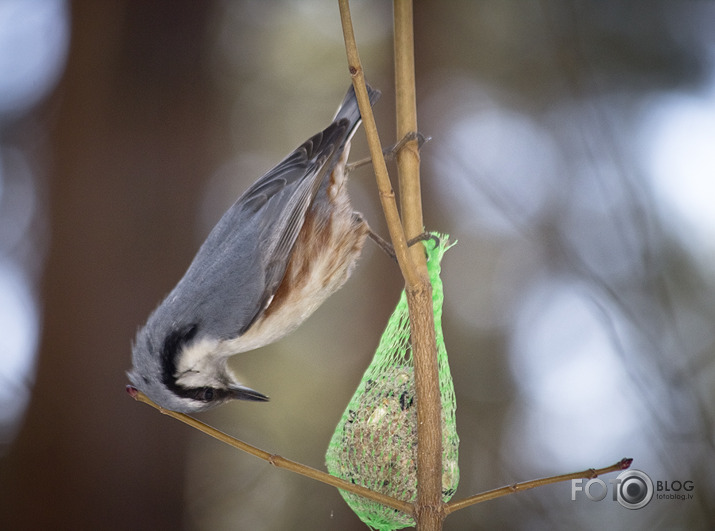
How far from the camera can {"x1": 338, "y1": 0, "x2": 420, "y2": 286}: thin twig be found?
40.4 inches

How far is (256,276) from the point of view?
1708 millimetres

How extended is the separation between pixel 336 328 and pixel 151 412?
0.76 m

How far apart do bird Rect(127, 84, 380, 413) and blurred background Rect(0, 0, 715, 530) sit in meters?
0.48

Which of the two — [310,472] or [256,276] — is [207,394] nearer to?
[256,276]

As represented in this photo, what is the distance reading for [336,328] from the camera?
2461 mm

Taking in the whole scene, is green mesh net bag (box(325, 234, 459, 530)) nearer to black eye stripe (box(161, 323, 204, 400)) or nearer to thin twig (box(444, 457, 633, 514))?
thin twig (box(444, 457, 633, 514))

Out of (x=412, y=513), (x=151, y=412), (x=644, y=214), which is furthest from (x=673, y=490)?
(x=151, y=412)

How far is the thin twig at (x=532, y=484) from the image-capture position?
1010mm

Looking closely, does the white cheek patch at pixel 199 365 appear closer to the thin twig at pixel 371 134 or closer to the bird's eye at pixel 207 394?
the bird's eye at pixel 207 394

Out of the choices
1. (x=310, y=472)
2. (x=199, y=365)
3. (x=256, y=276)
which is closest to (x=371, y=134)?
(x=310, y=472)

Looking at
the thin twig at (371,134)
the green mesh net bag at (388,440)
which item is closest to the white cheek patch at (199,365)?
the green mesh net bag at (388,440)

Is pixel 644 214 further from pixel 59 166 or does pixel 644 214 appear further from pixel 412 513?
pixel 59 166

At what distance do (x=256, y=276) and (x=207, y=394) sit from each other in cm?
34

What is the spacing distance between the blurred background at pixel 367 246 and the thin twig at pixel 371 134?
120 cm
